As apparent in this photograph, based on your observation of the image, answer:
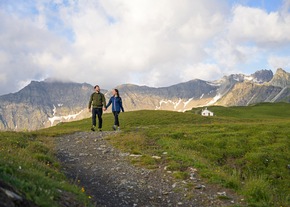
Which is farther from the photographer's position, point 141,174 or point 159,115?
point 159,115

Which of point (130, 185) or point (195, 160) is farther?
point (195, 160)

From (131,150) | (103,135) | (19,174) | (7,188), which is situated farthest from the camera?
(103,135)

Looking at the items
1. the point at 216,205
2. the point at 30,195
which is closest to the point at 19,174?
the point at 30,195

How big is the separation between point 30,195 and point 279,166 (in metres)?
19.6

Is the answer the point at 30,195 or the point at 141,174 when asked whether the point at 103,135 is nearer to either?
the point at 141,174

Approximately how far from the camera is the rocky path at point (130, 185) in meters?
12.0

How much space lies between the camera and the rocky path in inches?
474

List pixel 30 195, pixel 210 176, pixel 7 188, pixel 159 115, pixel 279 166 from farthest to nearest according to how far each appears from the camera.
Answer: pixel 159 115 → pixel 279 166 → pixel 210 176 → pixel 30 195 → pixel 7 188

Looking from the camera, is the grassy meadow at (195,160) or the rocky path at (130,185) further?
the rocky path at (130,185)

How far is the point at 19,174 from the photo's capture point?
936 centimetres

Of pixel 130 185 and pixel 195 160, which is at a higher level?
pixel 195 160

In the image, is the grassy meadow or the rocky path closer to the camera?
the grassy meadow

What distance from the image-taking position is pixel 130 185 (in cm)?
1366

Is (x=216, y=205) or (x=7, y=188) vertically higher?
(x=7, y=188)
